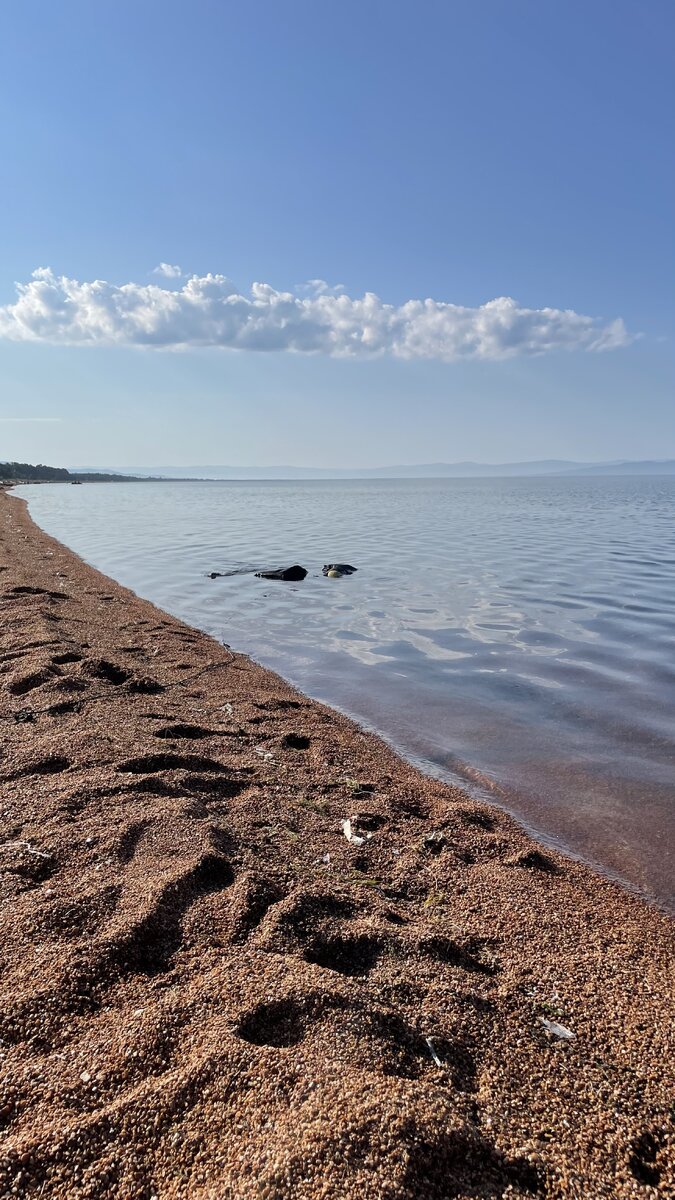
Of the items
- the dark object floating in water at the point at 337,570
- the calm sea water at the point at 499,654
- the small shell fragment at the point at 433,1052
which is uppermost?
the small shell fragment at the point at 433,1052

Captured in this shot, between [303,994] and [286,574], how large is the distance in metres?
15.1

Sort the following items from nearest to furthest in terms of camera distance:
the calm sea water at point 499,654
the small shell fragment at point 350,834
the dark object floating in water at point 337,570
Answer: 1. the small shell fragment at point 350,834
2. the calm sea water at point 499,654
3. the dark object floating in water at point 337,570

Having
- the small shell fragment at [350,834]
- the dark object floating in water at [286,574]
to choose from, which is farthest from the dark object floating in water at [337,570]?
the small shell fragment at [350,834]

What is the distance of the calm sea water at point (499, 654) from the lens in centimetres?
580

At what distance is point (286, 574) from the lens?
57.2ft

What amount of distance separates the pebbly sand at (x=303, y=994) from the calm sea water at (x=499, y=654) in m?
1.03

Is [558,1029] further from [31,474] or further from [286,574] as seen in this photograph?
[31,474]

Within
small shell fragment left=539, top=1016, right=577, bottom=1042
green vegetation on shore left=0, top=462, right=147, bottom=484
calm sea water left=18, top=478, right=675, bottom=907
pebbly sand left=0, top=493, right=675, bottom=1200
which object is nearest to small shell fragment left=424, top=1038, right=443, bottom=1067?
pebbly sand left=0, top=493, right=675, bottom=1200

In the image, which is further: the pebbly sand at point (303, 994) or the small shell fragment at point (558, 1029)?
the small shell fragment at point (558, 1029)

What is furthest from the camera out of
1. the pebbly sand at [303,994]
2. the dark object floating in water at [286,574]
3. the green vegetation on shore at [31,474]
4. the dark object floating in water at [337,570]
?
the green vegetation on shore at [31,474]

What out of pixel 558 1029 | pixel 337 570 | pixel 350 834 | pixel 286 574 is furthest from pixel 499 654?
pixel 337 570

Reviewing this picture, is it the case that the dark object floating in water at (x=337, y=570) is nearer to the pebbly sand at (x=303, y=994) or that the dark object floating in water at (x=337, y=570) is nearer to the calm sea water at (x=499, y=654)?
the calm sea water at (x=499, y=654)

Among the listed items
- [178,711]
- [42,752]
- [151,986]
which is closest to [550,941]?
[151,986]

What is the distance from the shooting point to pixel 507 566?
19.9 meters
